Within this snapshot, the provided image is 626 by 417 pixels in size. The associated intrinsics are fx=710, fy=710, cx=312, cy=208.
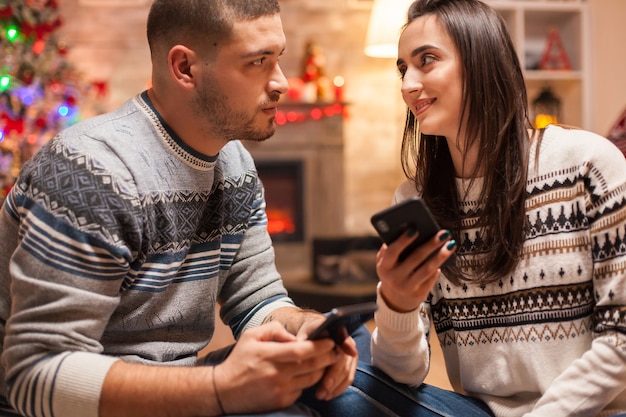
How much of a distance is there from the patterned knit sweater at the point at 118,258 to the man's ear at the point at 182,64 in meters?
0.08

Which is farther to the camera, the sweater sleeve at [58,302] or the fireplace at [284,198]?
the fireplace at [284,198]

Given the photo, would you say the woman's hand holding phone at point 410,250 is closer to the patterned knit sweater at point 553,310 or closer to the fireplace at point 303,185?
the patterned knit sweater at point 553,310

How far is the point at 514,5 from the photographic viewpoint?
459 centimetres

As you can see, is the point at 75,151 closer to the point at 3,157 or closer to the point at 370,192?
the point at 3,157

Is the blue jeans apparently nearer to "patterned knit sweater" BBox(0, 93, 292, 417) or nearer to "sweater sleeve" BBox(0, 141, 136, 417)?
"patterned knit sweater" BBox(0, 93, 292, 417)

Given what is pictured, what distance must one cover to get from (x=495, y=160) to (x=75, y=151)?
2.44 ft

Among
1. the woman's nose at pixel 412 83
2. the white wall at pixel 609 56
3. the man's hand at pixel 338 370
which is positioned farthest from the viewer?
the white wall at pixel 609 56

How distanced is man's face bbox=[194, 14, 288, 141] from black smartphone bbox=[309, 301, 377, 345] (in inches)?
17.2

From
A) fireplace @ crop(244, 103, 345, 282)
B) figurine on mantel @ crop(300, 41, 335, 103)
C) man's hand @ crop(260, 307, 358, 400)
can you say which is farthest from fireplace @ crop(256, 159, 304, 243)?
man's hand @ crop(260, 307, 358, 400)

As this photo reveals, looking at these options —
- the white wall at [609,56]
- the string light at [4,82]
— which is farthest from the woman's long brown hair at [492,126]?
the white wall at [609,56]

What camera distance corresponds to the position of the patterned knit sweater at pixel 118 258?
1031 millimetres

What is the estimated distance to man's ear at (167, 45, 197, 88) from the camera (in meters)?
1.26

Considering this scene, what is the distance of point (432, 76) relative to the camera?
1.33 m

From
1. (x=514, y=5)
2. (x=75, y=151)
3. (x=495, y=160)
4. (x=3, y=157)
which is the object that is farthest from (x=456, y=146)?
(x=514, y=5)
